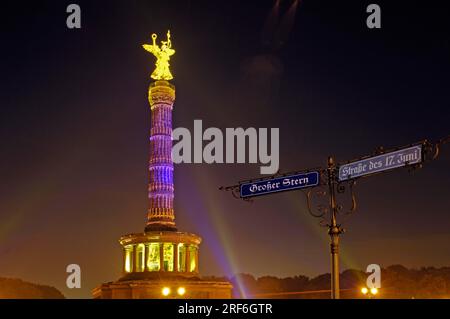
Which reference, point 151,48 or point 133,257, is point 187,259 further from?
point 151,48

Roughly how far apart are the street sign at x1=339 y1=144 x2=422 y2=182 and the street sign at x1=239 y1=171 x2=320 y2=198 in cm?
109

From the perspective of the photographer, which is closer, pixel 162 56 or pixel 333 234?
pixel 333 234

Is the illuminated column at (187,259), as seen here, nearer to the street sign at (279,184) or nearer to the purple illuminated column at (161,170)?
the purple illuminated column at (161,170)

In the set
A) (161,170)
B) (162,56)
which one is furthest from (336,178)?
(162,56)

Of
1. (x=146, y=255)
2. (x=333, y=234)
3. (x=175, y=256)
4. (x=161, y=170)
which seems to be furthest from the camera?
(x=175, y=256)

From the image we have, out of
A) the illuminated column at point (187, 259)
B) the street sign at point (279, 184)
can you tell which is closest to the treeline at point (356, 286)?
the illuminated column at point (187, 259)

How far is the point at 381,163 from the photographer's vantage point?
24.2m

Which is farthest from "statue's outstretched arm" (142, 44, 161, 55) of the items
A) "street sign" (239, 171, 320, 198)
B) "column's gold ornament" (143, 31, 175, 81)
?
"street sign" (239, 171, 320, 198)

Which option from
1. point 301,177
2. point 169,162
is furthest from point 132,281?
point 301,177

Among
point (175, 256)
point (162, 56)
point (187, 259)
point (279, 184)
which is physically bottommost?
point (279, 184)

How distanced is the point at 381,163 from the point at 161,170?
165 ft

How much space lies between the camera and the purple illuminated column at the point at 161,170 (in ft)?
240

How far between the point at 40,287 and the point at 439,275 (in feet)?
166
